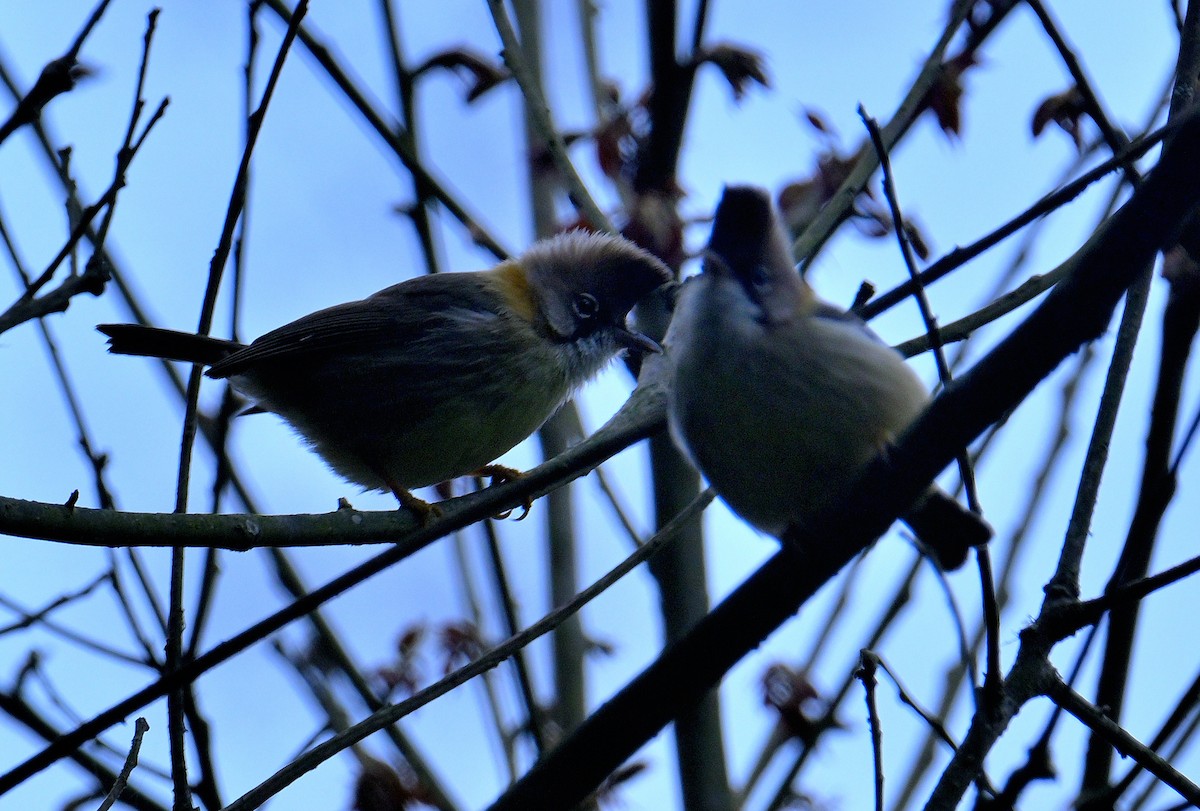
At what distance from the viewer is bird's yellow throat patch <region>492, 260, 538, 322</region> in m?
4.39

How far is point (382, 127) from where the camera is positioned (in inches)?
173

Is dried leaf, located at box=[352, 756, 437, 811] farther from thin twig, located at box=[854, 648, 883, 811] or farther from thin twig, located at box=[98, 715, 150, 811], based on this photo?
thin twig, located at box=[854, 648, 883, 811]

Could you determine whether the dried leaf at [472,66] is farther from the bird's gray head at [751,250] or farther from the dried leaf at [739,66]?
the bird's gray head at [751,250]

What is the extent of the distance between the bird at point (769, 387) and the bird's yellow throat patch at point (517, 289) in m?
1.42

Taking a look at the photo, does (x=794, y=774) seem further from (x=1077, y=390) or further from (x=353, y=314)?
(x=353, y=314)

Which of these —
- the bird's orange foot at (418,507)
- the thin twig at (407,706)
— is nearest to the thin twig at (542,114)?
the bird's orange foot at (418,507)

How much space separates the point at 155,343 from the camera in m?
3.93

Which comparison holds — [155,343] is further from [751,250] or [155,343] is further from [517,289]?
[751,250]

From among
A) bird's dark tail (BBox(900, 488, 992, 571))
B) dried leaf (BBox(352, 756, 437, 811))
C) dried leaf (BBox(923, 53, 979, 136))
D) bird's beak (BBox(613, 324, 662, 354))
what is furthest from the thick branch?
dried leaf (BBox(923, 53, 979, 136))

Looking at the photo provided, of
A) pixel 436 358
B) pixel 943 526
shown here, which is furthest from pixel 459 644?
pixel 943 526

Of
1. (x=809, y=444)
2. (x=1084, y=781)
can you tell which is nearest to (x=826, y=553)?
(x=809, y=444)

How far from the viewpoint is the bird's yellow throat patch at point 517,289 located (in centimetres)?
439

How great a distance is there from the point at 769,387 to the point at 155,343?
2.24 metres

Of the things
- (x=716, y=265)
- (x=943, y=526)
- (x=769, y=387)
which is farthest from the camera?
(x=943, y=526)
